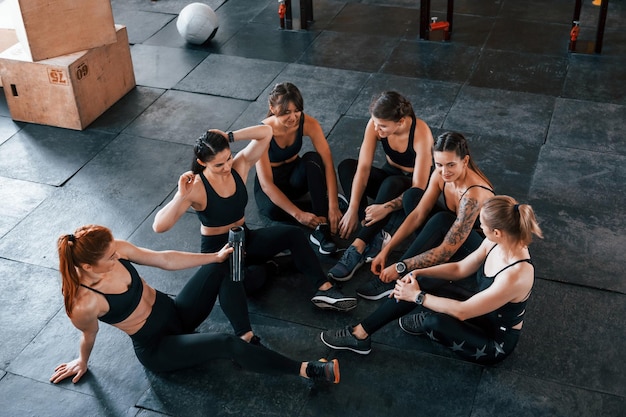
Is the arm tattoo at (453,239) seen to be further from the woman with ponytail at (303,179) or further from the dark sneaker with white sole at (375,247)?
the woman with ponytail at (303,179)

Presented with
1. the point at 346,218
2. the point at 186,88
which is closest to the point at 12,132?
the point at 186,88

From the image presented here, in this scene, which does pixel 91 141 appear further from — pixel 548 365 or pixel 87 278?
pixel 548 365

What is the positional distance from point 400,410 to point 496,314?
666 mm

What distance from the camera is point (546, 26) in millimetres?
7254

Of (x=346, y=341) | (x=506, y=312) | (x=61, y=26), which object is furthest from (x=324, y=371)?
(x=61, y=26)

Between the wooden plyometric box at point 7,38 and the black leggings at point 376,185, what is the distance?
3.42 metres

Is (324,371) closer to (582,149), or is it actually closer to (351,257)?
(351,257)

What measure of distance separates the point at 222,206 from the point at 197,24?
349cm

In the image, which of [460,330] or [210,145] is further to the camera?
[210,145]

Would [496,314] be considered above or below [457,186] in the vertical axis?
below

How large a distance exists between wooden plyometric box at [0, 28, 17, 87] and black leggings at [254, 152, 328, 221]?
3003mm

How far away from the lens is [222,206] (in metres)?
4.05

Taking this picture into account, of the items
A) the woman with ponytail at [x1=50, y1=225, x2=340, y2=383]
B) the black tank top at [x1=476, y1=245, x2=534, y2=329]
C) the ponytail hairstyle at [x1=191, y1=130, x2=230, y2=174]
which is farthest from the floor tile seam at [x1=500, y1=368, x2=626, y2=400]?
the ponytail hairstyle at [x1=191, y1=130, x2=230, y2=174]

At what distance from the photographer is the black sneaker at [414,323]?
3.91 meters
